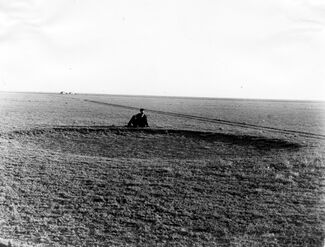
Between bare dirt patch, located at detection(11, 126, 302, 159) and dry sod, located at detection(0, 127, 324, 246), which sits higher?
bare dirt patch, located at detection(11, 126, 302, 159)

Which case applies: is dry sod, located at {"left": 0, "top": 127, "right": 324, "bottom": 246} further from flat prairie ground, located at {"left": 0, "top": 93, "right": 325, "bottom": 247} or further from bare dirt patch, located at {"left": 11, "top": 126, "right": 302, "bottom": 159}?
bare dirt patch, located at {"left": 11, "top": 126, "right": 302, "bottom": 159}

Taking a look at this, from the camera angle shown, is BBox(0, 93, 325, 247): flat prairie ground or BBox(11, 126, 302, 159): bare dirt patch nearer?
BBox(0, 93, 325, 247): flat prairie ground

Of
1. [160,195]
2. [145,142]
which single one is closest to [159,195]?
[160,195]

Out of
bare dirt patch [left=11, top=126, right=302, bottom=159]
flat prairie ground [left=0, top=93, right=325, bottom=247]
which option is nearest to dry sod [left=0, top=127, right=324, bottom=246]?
flat prairie ground [left=0, top=93, right=325, bottom=247]

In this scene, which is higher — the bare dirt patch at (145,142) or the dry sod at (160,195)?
the bare dirt patch at (145,142)

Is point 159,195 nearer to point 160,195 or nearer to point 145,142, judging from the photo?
point 160,195

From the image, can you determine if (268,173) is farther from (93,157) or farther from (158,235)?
(93,157)

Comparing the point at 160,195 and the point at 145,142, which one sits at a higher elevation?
the point at 145,142

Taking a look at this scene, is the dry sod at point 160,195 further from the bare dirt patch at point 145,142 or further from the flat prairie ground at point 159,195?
the bare dirt patch at point 145,142

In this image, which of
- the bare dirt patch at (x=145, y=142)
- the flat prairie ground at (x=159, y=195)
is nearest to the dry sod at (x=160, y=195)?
the flat prairie ground at (x=159, y=195)
